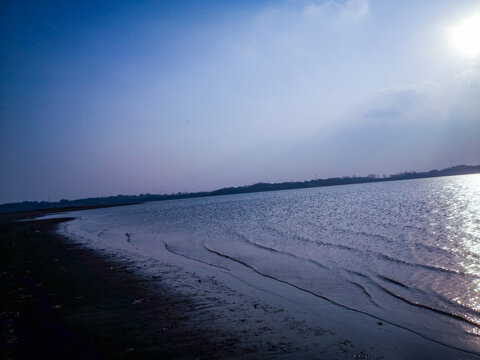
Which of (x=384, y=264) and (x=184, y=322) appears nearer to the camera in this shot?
(x=184, y=322)

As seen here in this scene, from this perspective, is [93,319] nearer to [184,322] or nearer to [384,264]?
[184,322]

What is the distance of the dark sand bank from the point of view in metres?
5.27

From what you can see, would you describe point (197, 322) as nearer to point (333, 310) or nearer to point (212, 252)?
point (333, 310)

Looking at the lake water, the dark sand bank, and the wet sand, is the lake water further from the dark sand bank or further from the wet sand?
the dark sand bank

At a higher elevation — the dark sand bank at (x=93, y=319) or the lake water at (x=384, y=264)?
the dark sand bank at (x=93, y=319)

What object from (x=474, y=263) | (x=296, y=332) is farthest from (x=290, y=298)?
(x=474, y=263)

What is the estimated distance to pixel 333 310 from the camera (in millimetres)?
7738

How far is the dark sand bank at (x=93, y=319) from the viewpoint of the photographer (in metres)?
5.27

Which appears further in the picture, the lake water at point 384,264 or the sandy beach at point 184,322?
the lake water at point 384,264

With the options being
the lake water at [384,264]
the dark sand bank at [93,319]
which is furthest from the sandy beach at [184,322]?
the lake water at [384,264]

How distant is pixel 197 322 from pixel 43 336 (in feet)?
10.3

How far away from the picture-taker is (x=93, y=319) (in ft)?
22.6

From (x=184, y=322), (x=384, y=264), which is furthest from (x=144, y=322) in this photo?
(x=384, y=264)

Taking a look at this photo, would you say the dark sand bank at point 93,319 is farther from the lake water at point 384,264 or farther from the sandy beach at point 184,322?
the lake water at point 384,264
